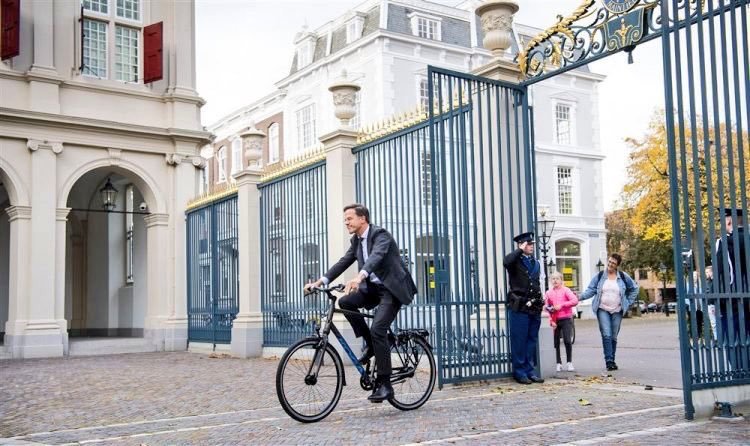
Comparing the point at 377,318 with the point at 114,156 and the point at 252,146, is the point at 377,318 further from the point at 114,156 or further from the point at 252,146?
the point at 114,156

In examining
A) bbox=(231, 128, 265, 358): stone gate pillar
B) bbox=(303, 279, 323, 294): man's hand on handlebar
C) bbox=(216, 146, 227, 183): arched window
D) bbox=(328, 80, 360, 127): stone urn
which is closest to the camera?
bbox=(303, 279, 323, 294): man's hand on handlebar

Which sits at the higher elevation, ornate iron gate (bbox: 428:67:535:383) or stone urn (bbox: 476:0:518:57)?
stone urn (bbox: 476:0:518:57)

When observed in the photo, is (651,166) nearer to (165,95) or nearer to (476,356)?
(165,95)

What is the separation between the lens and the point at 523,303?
865 cm

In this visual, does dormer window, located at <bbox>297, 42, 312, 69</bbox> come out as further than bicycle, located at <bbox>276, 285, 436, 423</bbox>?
Yes

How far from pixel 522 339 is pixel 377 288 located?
2589mm

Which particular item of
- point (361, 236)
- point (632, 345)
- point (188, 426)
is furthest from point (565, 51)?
point (632, 345)

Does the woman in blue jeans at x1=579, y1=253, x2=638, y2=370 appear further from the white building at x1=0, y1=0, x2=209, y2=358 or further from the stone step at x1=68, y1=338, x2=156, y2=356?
the stone step at x1=68, y1=338, x2=156, y2=356

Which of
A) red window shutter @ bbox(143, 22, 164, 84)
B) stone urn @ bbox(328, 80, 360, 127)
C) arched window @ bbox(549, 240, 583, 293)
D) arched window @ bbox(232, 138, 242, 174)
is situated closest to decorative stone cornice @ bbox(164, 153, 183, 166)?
red window shutter @ bbox(143, 22, 164, 84)

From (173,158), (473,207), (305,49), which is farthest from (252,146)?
(305,49)

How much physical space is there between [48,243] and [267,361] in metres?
6.69

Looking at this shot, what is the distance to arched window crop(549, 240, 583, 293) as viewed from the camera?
124 feet

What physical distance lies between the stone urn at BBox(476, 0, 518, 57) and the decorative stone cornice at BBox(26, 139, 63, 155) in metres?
11.6

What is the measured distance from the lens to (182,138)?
1922cm
